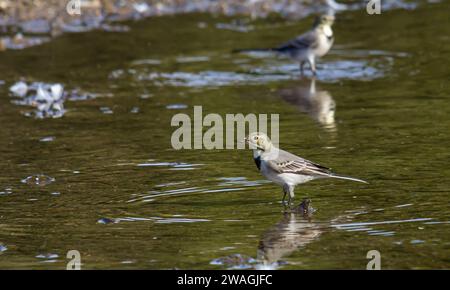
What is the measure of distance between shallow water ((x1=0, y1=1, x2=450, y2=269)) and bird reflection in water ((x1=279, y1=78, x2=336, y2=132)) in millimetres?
41

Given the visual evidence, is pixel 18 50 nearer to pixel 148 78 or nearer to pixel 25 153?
pixel 148 78

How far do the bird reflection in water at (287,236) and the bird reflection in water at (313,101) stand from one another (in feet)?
11.4

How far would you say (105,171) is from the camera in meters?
10.3

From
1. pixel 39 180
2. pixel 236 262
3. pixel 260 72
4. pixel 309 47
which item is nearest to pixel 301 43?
pixel 309 47

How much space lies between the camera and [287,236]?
793cm

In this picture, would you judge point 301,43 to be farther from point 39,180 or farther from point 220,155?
point 39,180

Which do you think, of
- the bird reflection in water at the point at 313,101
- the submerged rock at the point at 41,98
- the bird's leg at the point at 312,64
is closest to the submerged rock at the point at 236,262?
the bird reflection in water at the point at 313,101

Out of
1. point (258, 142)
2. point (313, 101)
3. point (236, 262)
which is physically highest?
point (313, 101)

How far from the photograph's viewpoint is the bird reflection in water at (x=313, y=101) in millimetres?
12461

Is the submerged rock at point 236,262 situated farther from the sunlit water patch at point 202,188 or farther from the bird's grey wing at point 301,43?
the bird's grey wing at point 301,43

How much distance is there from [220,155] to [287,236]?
3065 mm

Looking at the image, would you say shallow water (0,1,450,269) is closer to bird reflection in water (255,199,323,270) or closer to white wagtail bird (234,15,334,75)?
bird reflection in water (255,199,323,270)

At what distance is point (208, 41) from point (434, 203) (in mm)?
10167
